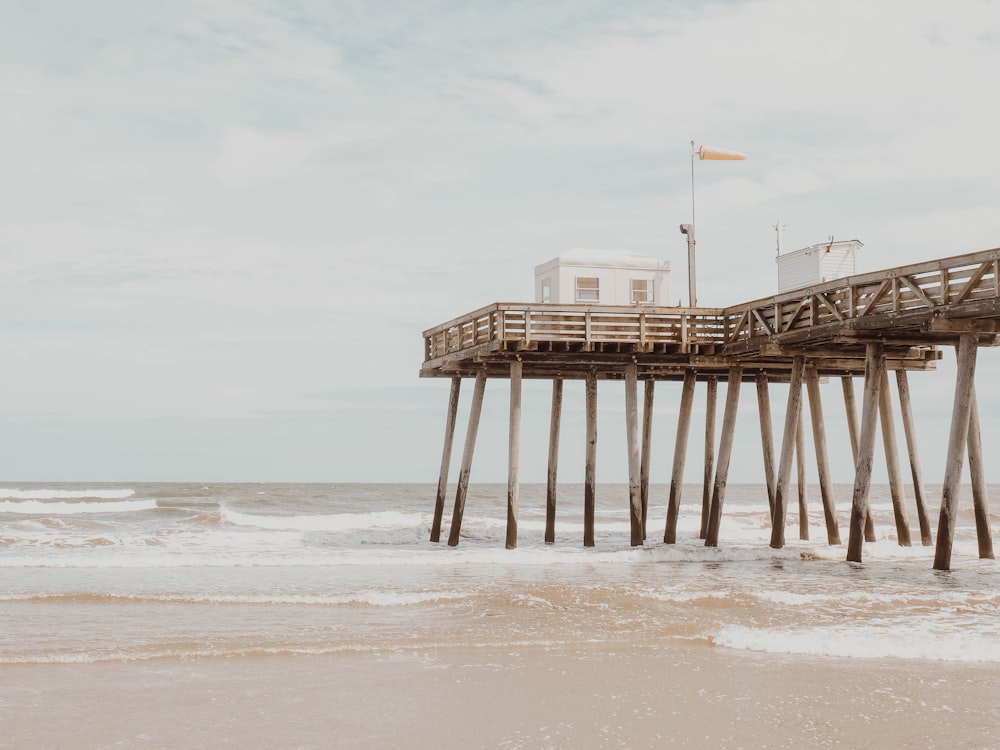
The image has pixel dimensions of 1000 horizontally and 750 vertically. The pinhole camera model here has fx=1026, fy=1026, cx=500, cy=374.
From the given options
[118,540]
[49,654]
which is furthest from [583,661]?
[118,540]

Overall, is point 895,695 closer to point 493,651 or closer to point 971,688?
Result: point 971,688

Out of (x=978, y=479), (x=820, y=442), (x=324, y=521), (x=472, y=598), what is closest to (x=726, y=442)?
(x=820, y=442)

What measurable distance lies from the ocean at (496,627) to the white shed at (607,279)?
557 cm

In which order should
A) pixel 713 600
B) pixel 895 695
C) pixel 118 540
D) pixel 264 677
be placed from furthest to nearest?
pixel 118 540 < pixel 713 600 < pixel 264 677 < pixel 895 695

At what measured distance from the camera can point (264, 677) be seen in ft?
34.7

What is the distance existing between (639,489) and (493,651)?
10229 millimetres

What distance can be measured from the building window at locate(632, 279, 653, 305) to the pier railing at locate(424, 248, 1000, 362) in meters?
2.42

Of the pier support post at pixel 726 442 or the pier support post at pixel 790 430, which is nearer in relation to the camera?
the pier support post at pixel 790 430

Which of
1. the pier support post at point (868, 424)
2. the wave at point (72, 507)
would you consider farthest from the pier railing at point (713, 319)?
the wave at point (72, 507)

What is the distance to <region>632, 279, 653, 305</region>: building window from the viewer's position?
76.0 ft

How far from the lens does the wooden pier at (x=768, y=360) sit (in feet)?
52.3

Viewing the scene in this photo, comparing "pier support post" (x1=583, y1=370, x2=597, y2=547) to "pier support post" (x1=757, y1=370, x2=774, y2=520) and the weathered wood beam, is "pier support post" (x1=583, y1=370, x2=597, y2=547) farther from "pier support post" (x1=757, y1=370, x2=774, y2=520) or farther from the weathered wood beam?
"pier support post" (x1=757, y1=370, x2=774, y2=520)

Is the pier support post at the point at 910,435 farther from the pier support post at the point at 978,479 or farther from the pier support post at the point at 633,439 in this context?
the pier support post at the point at 633,439

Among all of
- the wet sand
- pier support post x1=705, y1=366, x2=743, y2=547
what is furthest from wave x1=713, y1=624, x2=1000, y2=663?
pier support post x1=705, y1=366, x2=743, y2=547
